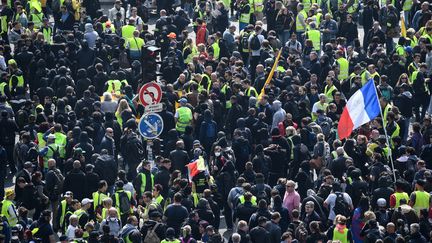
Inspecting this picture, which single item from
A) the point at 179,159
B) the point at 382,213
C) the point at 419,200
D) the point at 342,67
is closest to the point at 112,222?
the point at 179,159

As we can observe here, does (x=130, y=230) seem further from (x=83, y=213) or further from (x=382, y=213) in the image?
(x=382, y=213)

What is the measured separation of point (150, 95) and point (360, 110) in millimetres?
4242

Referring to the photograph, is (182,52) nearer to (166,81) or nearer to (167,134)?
(166,81)

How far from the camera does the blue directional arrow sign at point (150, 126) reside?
31.2 meters

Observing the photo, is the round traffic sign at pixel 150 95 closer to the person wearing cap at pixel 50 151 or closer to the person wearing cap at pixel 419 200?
the person wearing cap at pixel 50 151

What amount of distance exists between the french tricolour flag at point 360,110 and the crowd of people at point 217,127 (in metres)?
0.46

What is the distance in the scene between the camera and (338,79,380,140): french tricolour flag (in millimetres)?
31172

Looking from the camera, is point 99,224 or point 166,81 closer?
point 99,224

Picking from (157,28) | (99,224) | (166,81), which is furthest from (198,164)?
(157,28)

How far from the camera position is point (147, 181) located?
30.2 metres

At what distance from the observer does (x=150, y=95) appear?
31797 mm

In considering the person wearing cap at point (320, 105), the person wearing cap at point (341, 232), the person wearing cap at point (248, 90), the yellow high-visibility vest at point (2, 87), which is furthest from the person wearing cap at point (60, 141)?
the person wearing cap at point (341, 232)

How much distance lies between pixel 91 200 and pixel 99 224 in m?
0.77

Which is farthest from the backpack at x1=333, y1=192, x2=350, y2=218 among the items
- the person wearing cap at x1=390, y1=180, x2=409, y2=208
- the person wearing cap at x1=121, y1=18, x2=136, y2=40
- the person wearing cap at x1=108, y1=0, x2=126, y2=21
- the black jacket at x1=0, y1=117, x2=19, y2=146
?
the person wearing cap at x1=108, y1=0, x2=126, y2=21
